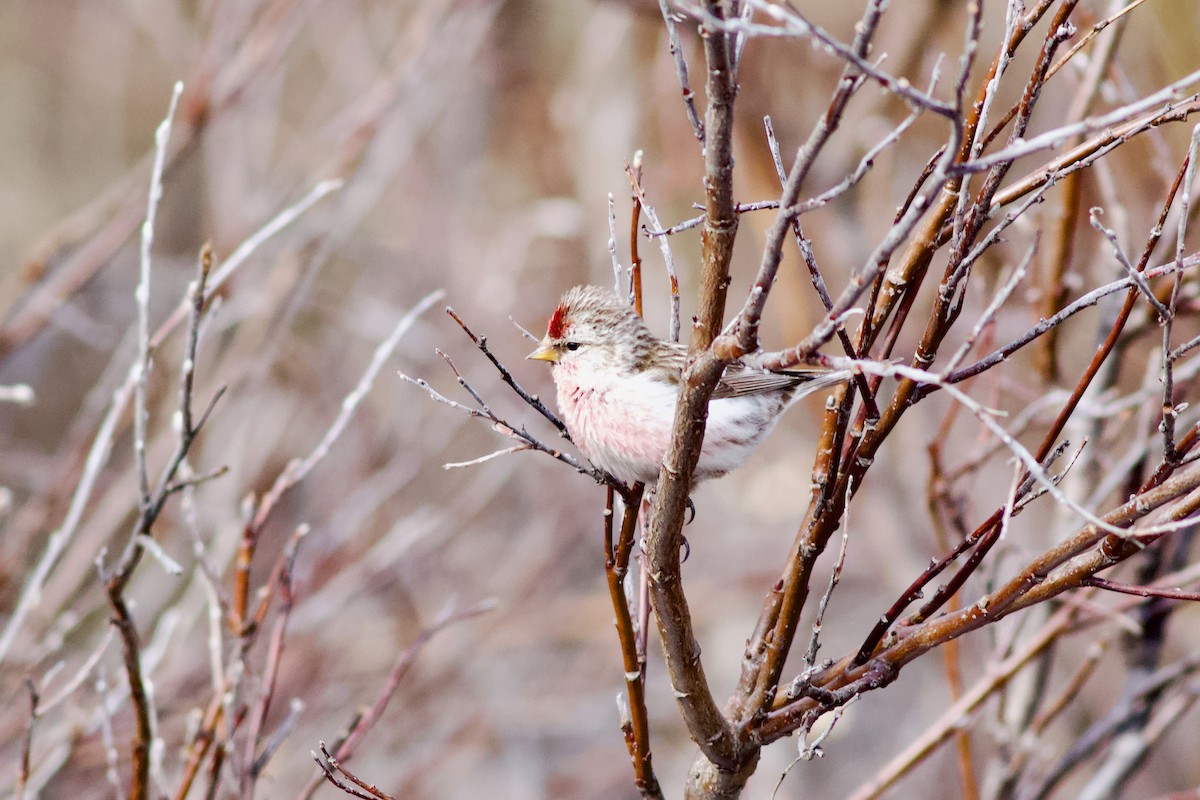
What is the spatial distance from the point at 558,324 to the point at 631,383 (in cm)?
33

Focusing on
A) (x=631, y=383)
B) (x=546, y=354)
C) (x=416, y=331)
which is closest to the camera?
(x=631, y=383)

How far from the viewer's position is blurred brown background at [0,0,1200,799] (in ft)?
14.8

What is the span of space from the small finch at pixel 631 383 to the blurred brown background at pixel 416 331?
0.77 meters

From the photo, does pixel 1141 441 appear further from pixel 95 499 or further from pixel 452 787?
pixel 452 787

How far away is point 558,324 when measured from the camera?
3.49m

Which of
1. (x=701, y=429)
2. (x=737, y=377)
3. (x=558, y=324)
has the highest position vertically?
(x=558, y=324)

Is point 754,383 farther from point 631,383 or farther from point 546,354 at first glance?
point 546,354

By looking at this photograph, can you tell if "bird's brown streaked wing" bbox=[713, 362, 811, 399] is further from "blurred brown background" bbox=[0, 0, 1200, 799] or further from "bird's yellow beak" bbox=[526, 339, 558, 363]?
"blurred brown background" bbox=[0, 0, 1200, 799]

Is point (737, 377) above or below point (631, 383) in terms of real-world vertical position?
above

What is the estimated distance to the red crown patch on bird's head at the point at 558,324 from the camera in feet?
11.4

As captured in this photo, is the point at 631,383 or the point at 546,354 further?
the point at 546,354

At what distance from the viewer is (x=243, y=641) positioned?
7.48ft

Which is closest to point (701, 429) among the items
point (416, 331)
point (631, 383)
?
point (631, 383)

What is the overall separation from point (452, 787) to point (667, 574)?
6469 mm
